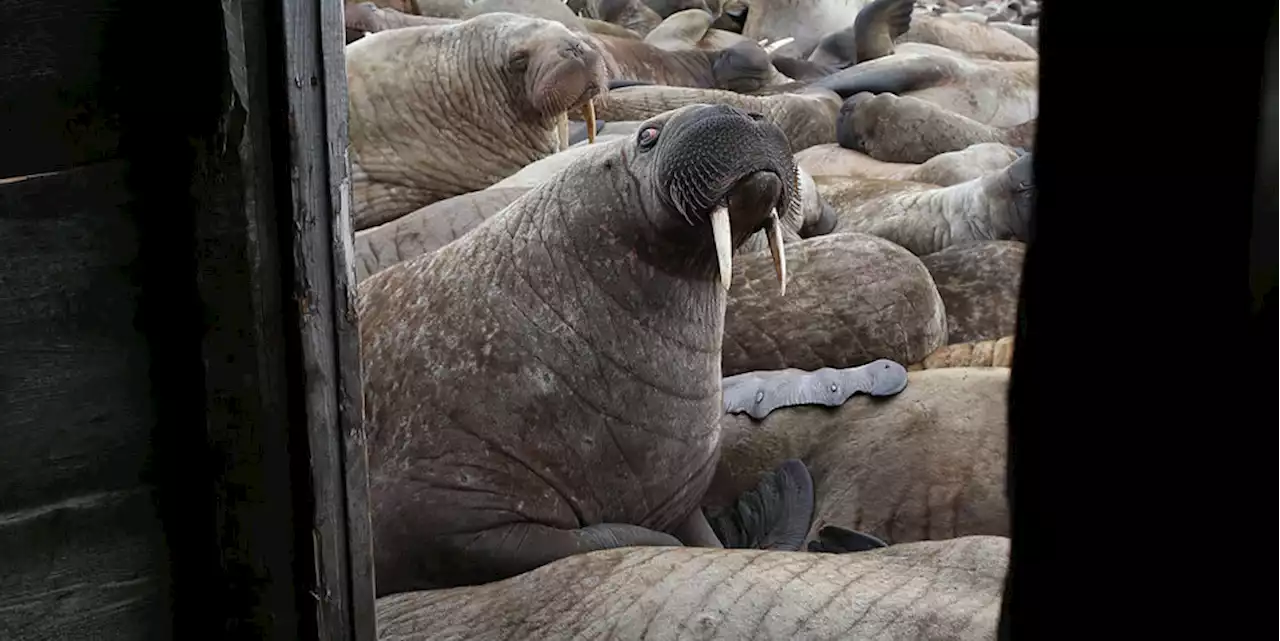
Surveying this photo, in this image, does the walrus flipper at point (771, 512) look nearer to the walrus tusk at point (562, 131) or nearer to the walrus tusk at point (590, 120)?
the walrus tusk at point (590, 120)

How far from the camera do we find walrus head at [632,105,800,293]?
306cm

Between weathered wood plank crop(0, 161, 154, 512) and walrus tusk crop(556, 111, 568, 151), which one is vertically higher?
weathered wood plank crop(0, 161, 154, 512)

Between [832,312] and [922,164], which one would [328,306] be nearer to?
[832,312]

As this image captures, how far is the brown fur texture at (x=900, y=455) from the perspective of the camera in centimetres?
347

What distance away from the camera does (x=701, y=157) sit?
3.07 meters

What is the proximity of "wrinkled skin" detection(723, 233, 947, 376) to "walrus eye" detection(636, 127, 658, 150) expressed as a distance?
1105 millimetres

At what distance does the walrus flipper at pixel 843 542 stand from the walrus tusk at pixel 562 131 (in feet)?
10.5

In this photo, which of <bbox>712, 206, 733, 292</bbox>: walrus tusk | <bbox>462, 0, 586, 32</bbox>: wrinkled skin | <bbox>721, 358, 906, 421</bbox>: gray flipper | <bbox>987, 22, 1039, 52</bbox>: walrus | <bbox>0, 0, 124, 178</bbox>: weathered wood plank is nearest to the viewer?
<bbox>0, 0, 124, 178</bbox>: weathered wood plank

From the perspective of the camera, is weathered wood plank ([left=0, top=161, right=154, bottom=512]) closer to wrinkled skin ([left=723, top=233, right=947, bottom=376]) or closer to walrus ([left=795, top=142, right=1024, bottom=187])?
wrinkled skin ([left=723, top=233, right=947, bottom=376])

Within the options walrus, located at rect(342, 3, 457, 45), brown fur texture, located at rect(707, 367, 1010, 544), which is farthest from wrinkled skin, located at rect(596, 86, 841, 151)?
brown fur texture, located at rect(707, 367, 1010, 544)

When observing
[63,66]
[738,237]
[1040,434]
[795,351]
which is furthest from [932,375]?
[1040,434]

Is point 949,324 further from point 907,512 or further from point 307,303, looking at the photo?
point 307,303

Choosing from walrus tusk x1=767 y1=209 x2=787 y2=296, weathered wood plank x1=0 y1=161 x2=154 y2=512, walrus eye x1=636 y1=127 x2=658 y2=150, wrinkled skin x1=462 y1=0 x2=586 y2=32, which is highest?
weathered wood plank x1=0 y1=161 x2=154 y2=512

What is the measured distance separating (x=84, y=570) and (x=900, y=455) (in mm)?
2321
